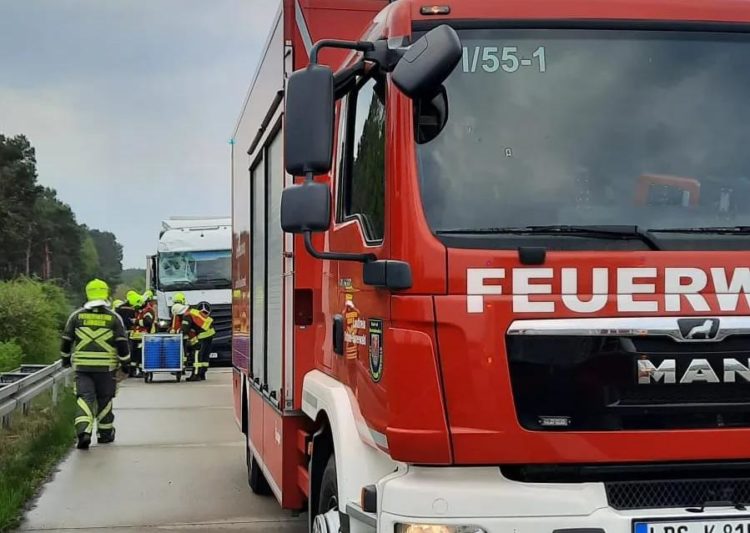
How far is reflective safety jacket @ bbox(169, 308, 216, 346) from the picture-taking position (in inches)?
727

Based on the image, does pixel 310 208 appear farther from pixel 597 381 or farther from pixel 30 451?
pixel 30 451

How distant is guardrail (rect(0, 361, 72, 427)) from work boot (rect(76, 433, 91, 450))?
29.3 inches

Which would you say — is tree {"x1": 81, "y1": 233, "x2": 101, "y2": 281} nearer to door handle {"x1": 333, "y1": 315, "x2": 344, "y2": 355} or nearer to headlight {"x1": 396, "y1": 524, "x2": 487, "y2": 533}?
door handle {"x1": 333, "y1": 315, "x2": 344, "y2": 355}

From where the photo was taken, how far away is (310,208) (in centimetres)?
333

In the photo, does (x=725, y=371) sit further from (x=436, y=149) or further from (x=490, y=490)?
(x=436, y=149)

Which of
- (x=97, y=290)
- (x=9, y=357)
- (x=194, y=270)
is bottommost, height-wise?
(x=9, y=357)

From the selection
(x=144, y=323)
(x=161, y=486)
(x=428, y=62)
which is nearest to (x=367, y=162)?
(x=428, y=62)

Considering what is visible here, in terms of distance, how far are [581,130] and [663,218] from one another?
0.42m

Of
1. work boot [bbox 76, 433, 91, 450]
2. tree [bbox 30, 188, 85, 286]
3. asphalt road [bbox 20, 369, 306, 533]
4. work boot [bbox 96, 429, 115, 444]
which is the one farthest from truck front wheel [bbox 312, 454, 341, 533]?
tree [bbox 30, 188, 85, 286]

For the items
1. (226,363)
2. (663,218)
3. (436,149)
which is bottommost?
(226,363)

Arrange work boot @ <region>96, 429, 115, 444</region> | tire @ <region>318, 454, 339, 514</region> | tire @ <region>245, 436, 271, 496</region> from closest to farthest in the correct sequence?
tire @ <region>318, 454, 339, 514</region>
tire @ <region>245, 436, 271, 496</region>
work boot @ <region>96, 429, 115, 444</region>

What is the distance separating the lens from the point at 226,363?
72.8ft

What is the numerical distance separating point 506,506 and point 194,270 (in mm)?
19208

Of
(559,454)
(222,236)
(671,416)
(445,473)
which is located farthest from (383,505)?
(222,236)
